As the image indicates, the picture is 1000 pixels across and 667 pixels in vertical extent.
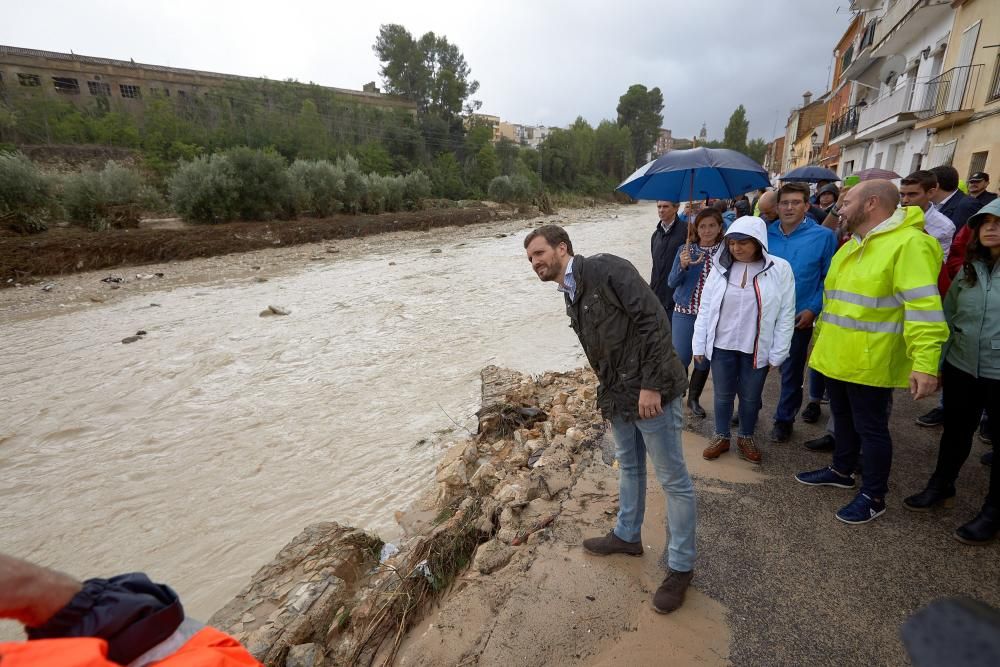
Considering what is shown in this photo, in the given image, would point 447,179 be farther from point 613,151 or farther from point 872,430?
point 872,430

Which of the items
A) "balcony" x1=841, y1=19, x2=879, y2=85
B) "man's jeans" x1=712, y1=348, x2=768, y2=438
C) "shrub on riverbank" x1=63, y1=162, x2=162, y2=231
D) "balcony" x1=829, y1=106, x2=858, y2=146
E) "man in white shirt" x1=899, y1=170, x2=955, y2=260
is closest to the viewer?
"man's jeans" x1=712, y1=348, x2=768, y2=438

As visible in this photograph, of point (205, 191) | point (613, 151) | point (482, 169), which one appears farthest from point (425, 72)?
point (205, 191)

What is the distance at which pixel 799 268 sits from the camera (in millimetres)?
3670

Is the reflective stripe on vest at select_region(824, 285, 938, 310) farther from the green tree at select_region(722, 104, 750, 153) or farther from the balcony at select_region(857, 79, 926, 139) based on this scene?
the green tree at select_region(722, 104, 750, 153)

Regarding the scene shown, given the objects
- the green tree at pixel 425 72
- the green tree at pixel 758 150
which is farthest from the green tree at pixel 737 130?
the green tree at pixel 425 72

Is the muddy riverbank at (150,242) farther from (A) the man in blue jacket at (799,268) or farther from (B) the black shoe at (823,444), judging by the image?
(B) the black shoe at (823,444)

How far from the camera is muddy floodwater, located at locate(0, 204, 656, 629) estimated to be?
4.40m

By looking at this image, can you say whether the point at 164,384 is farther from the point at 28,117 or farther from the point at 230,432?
the point at 28,117

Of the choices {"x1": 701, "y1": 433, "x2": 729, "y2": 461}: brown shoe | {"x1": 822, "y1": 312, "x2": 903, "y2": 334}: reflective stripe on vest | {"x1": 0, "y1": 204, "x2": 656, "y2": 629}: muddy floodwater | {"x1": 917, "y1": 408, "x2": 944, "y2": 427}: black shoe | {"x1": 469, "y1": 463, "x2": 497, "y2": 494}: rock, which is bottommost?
{"x1": 0, "y1": 204, "x2": 656, "y2": 629}: muddy floodwater

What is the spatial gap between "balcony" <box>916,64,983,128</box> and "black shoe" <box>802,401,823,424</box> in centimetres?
1177

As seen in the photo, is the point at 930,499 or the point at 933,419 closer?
the point at 930,499

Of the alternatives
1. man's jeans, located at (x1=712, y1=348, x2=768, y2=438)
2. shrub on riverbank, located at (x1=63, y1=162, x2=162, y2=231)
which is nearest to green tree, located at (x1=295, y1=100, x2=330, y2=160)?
shrub on riverbank, located at (x1=63, y1=162, x2=162, y2=231)

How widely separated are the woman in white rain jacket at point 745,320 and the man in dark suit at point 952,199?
8.15ft

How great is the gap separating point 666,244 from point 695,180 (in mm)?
799
